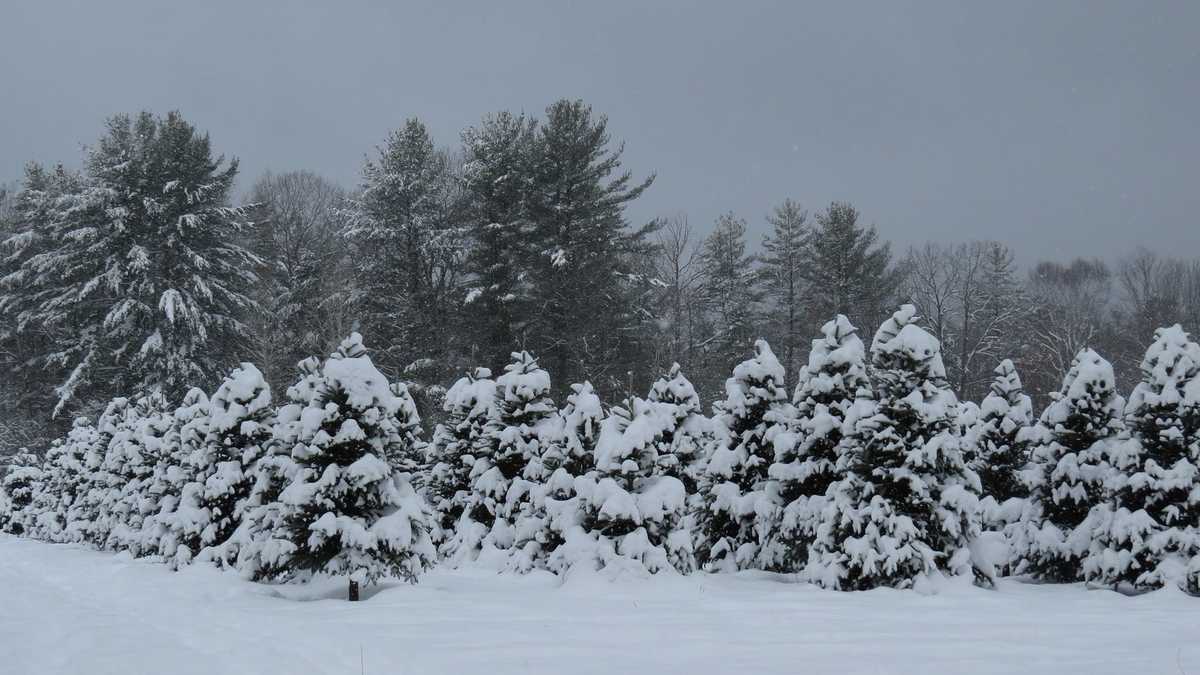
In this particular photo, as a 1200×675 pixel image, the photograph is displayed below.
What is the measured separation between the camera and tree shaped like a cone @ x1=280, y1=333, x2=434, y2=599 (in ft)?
38.3

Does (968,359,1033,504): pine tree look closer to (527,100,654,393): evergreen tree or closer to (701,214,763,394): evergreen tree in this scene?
(527,100,654,393): evergreen tree

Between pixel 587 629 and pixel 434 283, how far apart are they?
29391 mm

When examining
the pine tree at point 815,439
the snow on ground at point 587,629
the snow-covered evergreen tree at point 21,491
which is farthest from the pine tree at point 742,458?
the snow-covered evergreen tree at point 21,491

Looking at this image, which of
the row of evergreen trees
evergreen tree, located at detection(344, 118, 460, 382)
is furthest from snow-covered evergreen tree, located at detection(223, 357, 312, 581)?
evergreen tree, located at detection(344, 118, 460, 382)

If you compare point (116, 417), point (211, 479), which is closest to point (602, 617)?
point (211, 479)

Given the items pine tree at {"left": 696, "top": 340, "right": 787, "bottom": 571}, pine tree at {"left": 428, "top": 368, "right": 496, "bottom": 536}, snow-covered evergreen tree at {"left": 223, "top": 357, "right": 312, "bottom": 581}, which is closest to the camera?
snow-covered evergreen tree at {"left": 223, "top": 357, "right": 312, "bottom": 581}

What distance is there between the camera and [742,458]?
14.8 m

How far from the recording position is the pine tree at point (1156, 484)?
12.5 meters

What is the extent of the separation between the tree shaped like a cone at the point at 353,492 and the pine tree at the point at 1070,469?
10.4m

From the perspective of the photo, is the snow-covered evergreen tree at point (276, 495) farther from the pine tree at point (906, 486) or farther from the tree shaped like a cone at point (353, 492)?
the pine tree at point (906, 486)

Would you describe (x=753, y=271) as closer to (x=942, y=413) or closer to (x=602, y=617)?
(x=942, y=413)

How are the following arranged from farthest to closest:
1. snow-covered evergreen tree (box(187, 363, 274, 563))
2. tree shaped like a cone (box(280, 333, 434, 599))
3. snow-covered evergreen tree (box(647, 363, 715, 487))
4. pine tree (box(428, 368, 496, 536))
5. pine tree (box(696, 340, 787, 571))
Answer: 1. pine tree (box(428, 368, 496, 536))
2. snow-covered evergreen tree (box(647, 363, 715, 487))
3. snow-covered evergreen tree (box(187, 363, 274, 563))
4. pine tree (box(696, 340, 787, 571))
5. tree shaped like a cone (box(280, 333, 434, 599))

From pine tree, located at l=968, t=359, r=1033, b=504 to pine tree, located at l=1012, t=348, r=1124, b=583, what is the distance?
2040 millimetres

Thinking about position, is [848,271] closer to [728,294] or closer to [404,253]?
[728,294]
